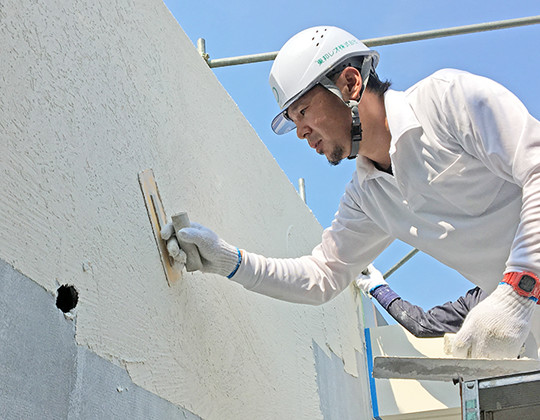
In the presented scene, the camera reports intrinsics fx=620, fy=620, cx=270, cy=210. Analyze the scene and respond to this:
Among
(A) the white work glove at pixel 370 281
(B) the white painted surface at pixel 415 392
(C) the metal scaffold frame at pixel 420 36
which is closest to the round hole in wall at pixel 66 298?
(C) the metal scaffold frame at pixel 420 36

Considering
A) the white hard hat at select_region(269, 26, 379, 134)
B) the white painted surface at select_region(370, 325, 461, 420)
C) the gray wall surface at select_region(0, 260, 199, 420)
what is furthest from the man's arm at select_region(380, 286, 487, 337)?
the gray wall surface at select_region(0, 260, 199, 420)

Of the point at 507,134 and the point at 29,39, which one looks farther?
the point at 507,134

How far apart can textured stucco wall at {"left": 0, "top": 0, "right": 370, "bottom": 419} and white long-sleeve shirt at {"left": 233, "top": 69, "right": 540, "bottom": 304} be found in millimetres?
297

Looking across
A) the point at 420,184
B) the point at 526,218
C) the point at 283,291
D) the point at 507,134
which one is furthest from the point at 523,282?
the point at 283,291

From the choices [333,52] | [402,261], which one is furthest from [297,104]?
[402,261]

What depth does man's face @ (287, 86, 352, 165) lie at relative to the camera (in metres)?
2.11

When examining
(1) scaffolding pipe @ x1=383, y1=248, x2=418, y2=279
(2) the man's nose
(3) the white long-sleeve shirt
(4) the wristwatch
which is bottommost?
(4) the wristwatch

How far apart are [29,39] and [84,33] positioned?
0.27 m

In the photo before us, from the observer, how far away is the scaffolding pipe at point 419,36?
3.82m

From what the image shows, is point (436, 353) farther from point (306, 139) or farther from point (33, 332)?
point (33, 332)

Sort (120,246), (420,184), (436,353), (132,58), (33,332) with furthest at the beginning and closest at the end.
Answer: (436,353), (420,184), (132,58), (120,246), (33,332)

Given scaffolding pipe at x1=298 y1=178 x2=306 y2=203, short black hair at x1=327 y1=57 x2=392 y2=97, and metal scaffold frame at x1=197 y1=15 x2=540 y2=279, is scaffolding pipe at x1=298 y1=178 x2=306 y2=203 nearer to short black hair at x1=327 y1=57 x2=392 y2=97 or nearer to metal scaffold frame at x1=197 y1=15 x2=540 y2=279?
metal scaffold frame at x1=197 y1=15 x2=540 y2=279

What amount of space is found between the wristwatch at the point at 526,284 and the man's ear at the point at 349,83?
2.87 ft

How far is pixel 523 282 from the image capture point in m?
1.53
